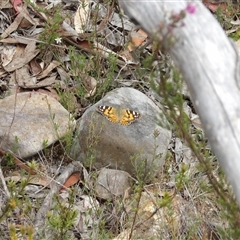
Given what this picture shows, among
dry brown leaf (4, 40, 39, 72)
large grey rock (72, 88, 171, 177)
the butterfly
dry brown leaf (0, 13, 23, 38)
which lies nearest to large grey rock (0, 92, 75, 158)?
large grey rock (72, 88, 171, 177)

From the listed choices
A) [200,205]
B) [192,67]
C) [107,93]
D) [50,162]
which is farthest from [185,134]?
[107,93]

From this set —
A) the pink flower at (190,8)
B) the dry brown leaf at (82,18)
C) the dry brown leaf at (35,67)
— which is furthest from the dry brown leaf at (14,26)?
the pink flower at (190,8)

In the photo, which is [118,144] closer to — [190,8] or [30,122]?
[30,122]

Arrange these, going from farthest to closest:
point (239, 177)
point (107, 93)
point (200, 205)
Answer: point (107, 93), point (200, 205), point (239, 177)

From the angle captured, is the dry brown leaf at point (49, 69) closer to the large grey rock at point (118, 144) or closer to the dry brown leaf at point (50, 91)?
the dry brown leaf at point (50, 91)

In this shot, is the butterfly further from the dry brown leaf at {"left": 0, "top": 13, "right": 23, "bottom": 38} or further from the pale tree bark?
the pale tree bark

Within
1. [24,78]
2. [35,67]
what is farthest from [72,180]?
[35,67]

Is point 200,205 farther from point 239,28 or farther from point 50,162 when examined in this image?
point 239,28

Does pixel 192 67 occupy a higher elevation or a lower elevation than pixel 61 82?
higher

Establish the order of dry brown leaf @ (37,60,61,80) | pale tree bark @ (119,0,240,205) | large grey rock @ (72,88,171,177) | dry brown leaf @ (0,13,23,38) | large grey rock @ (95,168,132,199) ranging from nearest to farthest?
1. pale tree bark @ (119,0,240,205)
2. large grey rock @ (95,168,132,199)
3. large grey rock @ (72,88,171,177)
4. dry brown leaf @ (37,60,61,80)
5. dry brown leaf @ (0,13,23,38)
